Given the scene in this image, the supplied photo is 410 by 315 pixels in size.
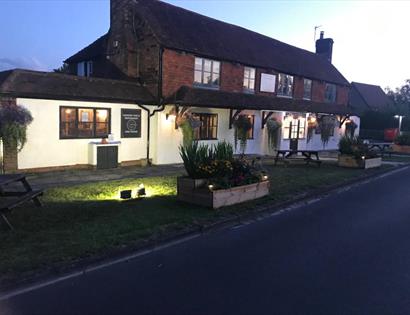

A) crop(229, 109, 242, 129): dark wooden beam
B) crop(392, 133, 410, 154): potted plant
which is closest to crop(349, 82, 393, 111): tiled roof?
crop(392, 133, 410, 154): potted plant

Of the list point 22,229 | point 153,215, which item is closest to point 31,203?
point 22,229

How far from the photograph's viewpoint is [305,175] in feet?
42.1

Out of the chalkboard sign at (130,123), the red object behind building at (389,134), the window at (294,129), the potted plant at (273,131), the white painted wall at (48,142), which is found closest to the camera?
the white painted wall at (48,142)

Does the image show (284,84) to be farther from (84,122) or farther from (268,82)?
(84,122)

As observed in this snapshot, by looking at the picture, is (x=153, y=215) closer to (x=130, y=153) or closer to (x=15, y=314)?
(x=15, y=314)

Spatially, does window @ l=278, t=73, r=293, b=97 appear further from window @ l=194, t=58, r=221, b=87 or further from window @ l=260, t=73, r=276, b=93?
window @ l=194, t=58, r=221, b=87

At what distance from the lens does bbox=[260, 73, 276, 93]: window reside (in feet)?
67.1

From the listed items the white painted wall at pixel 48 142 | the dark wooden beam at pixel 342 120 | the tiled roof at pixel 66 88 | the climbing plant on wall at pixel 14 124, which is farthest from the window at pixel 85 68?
the dark wooden beam at pixel 342 120

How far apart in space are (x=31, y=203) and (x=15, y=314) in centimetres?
452

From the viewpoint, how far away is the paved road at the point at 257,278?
384 cm

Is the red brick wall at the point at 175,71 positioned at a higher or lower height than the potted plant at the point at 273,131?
higher

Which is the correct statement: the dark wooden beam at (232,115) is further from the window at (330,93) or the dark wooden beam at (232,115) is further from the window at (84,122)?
the window at (330,93)

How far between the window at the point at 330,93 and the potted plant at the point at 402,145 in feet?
17.5

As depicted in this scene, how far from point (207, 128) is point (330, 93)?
14.1 meters
